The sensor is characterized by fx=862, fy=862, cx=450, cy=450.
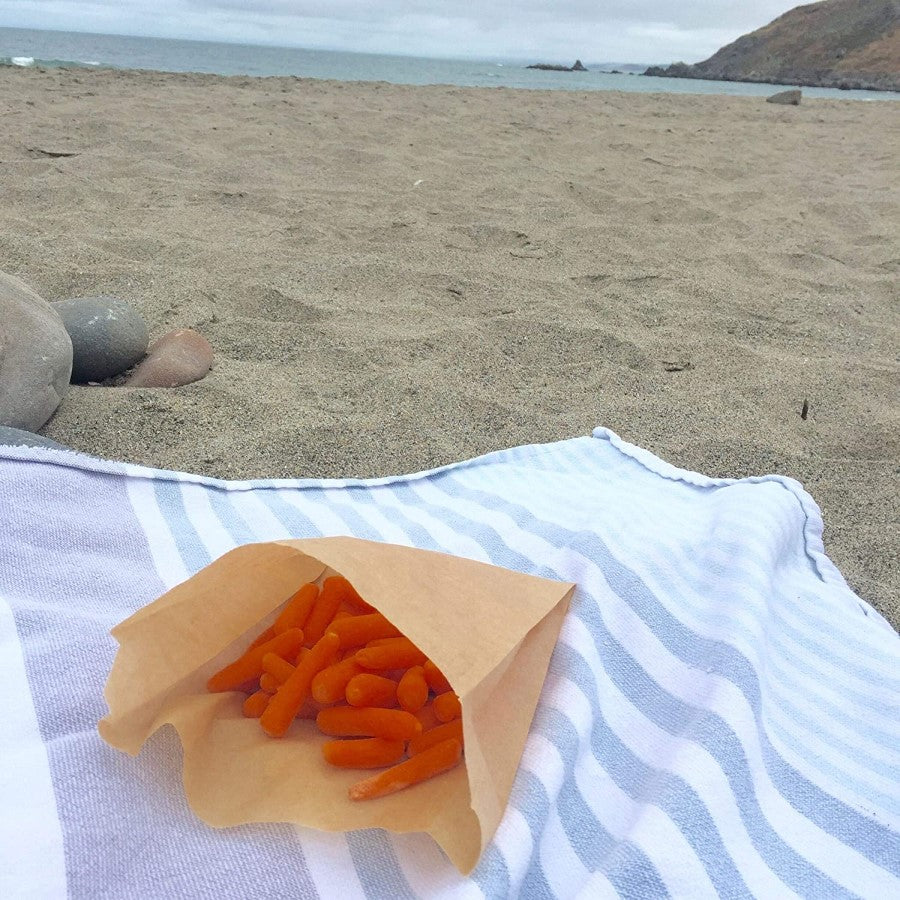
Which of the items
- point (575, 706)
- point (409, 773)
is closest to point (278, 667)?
point (409, 773)

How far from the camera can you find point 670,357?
2.94 meters

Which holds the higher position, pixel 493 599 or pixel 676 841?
pixel 493 599

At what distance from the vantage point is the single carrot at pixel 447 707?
1.02 metres

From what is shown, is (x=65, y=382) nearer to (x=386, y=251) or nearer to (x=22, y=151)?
(x=386, y=251)

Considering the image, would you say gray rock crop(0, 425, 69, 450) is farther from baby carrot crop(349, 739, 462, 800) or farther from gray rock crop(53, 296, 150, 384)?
baby carrot crop(349, 739, 462, 800)

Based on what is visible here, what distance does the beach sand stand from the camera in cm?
231

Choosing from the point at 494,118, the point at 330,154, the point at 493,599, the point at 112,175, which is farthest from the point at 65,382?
the point at 494,118

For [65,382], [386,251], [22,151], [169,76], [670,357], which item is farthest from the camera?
[169,76]

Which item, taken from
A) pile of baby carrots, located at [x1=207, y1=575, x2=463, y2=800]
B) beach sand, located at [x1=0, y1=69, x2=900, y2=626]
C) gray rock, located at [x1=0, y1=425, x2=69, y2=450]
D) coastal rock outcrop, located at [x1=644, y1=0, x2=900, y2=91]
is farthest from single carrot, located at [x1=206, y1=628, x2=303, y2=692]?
coastal rock outcrop, located at [x1=644, y1=0, x2=900, y2=91]

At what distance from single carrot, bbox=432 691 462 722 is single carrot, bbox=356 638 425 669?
2.9 inches

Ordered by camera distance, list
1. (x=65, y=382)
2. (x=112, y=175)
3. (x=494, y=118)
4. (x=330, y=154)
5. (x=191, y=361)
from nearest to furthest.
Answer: (x=65, y=382) → (x=191, y=361) → (x=112, y=175) → (x=330, y=154) → (x=494, y=118)

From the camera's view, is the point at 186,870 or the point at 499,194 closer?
the point at 186,870

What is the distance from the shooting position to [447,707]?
1026 mm

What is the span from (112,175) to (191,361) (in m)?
2.66
